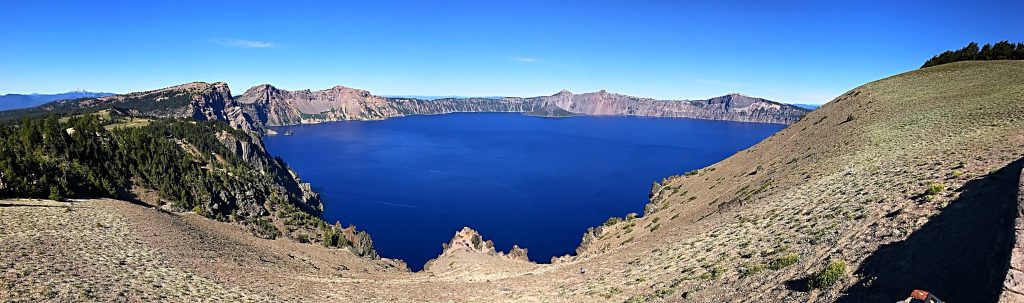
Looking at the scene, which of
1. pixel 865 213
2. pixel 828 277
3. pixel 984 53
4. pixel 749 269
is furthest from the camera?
pixel 984 53

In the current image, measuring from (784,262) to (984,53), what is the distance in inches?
4496

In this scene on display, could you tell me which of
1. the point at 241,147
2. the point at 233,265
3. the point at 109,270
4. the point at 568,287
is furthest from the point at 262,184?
the point at 568,287

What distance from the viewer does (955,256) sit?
1808 cm

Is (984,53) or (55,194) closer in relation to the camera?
(55,194)

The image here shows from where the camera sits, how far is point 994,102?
48.4 m

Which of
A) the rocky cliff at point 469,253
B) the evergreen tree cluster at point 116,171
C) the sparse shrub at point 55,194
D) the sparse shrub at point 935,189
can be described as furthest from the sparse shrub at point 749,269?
the evergreen tree cluster at point 116,171

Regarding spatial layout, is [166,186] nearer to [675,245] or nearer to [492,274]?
[492,274]

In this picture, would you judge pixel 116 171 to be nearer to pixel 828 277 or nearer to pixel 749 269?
pixel 749 269

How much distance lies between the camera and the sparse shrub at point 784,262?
985 inches

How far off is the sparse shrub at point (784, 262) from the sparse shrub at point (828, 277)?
362 centimetres

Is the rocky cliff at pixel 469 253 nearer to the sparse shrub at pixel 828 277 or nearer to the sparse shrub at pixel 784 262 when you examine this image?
the sparse shrub at pixel 784 262

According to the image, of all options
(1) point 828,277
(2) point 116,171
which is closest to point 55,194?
(2) point 116,171

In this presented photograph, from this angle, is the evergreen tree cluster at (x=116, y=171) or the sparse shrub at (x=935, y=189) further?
the evergreen tree cluster at (x=116, y=171)

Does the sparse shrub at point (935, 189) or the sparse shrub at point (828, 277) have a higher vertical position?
the sparse shrub at point (935, 189)
